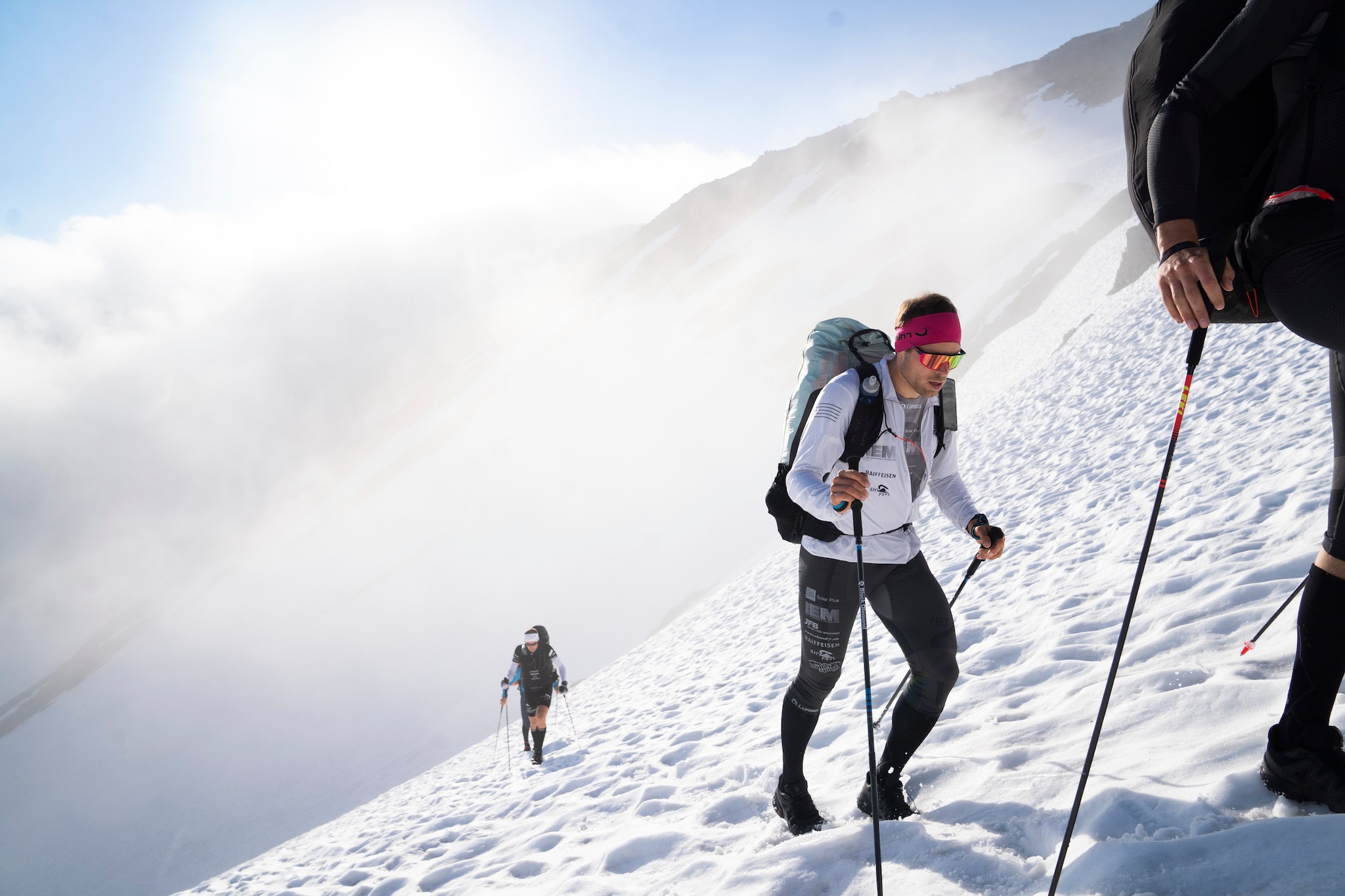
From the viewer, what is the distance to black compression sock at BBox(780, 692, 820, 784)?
9.12 feet

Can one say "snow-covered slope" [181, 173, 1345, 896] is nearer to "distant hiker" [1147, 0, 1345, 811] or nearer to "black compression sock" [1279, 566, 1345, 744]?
"black compression sock" [1279, 566, 1345, 744]

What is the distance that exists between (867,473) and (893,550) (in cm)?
37

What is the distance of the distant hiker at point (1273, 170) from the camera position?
4.29 feet

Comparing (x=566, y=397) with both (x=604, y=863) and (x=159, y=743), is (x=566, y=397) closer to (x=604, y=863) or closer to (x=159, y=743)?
(x=159, y=743)

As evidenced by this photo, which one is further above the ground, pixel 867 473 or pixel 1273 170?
pixel 1273 170

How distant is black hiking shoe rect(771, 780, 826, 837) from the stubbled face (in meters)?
1.91

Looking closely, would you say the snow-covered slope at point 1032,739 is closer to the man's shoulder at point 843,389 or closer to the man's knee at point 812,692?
the man's knee at point 812,692

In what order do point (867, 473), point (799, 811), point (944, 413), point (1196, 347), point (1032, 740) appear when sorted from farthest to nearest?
point (1032, 740), point (799, 811), point (944, 413), point (867, 473), point (1196, 347)

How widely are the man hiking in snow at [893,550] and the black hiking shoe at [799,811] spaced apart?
0.5 inches

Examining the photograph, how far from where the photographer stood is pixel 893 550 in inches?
104

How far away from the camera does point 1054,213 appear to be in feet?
134

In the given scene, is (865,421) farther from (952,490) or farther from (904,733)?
(904,733)

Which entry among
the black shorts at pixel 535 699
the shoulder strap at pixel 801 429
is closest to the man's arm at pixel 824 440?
the shoulder strap at pixel 801 429

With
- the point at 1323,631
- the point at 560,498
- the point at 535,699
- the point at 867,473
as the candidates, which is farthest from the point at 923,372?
the point at 560,498
